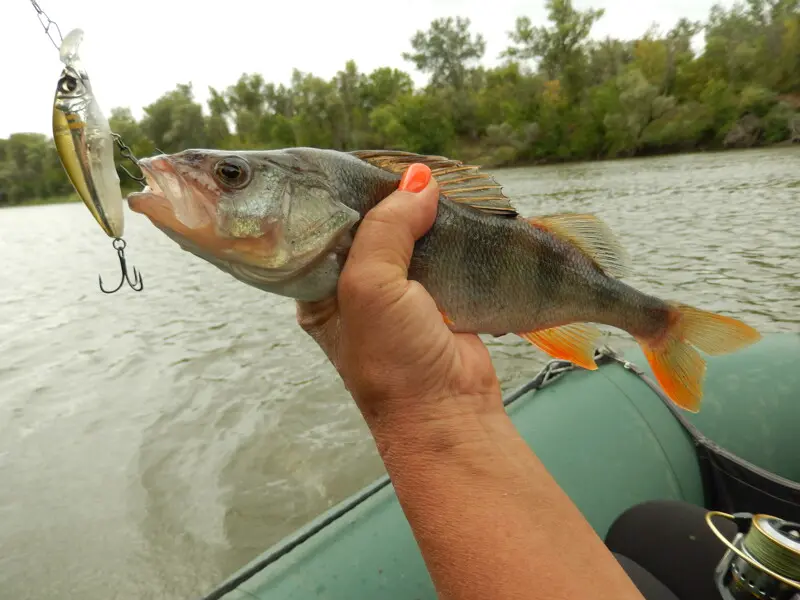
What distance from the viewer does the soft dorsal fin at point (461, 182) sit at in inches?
68.1

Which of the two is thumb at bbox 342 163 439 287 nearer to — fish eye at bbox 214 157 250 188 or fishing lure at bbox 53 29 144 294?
fish eye at bbox 214 157 250 188

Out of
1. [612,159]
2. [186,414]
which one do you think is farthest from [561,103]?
[186,414]

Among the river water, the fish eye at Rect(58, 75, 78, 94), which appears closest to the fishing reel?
the fish eye at Rect(58, 75, 78, 94)

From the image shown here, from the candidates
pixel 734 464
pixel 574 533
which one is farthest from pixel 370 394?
pixel 734 464

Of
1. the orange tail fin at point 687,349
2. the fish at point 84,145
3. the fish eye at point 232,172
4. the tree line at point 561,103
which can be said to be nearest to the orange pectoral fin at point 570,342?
the orange tail fin at point 687,349

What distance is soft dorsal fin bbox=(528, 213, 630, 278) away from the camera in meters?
1.99

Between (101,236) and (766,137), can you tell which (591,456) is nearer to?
(101,236)

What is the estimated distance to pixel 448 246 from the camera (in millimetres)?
1709

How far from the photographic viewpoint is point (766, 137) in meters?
33.3

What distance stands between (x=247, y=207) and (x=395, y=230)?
1.41 feet

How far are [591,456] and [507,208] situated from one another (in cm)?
150

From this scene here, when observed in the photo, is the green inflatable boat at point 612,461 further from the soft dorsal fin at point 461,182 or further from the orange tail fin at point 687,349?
the soft dorsal fin at point 461,182

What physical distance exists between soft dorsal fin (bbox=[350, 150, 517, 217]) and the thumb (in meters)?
0.12

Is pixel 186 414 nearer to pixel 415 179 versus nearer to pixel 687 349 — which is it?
pixel 415 179
